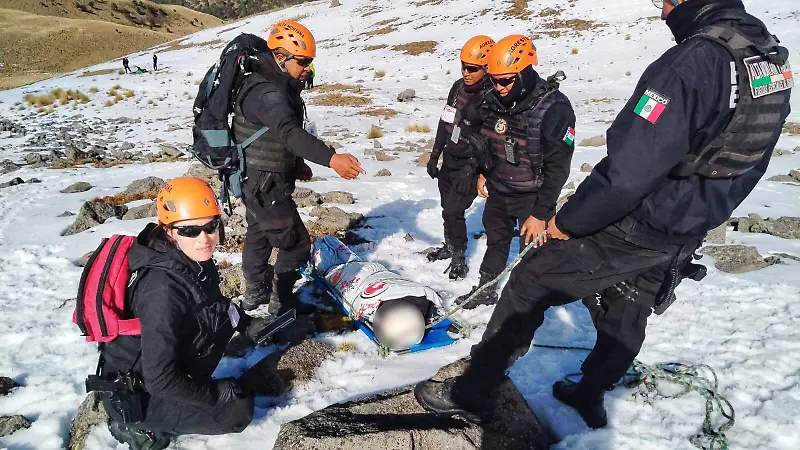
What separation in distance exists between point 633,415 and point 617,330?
0.83m

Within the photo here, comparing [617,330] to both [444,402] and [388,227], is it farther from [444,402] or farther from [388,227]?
[388,227]

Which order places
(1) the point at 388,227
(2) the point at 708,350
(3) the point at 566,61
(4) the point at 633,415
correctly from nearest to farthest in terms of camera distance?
1. (4) the point at 633,415
2. (2) the point at 708,350
3. (1) the point at 388,227
4. (3) the point at 566,61

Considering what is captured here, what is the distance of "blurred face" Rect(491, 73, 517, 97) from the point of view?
375cm

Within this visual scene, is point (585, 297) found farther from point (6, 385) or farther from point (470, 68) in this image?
point (6, 385)

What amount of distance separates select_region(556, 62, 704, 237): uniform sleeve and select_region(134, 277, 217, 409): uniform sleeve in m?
2.18

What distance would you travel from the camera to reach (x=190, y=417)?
2.90 metres

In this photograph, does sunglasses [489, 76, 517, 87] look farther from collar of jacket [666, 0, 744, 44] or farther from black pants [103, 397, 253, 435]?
black pants [103, 397, 253, 435]

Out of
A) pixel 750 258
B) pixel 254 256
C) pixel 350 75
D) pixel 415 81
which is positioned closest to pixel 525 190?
pixel 254 256

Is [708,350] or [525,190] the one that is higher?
[525,190]

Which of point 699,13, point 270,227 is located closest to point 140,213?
point 270,227

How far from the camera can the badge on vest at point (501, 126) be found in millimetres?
4097

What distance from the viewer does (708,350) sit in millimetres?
3855

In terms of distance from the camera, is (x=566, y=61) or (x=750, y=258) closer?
(x=750, y=258)

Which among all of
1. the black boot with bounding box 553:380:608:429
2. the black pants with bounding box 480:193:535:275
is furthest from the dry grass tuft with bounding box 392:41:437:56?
the black boot with bounding box 553:380:608:429
